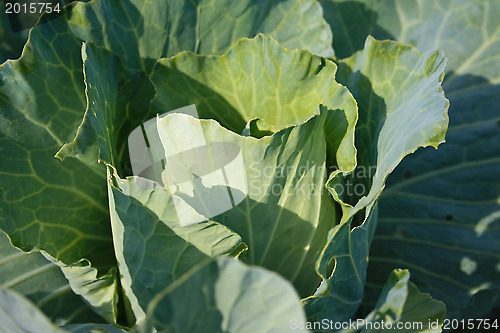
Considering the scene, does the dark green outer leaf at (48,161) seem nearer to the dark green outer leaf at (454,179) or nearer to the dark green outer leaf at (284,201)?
the dark green outer leaf at (284,201)

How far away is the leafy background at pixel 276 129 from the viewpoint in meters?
1.06

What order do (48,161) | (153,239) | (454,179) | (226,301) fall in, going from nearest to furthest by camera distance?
(226,301), (153,239), (48,161), (454,179)

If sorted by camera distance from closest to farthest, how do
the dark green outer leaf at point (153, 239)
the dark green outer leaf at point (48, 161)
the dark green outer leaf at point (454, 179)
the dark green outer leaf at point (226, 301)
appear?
the dark green outer leaf at point (226, 301), the dark green outer leaf at point (153, 239), the dark green outer leaf at point (48, 161), the dark green outer leaf at point (454, 179)

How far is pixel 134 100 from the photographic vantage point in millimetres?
1208

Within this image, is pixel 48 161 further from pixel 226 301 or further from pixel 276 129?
pixel 226 301

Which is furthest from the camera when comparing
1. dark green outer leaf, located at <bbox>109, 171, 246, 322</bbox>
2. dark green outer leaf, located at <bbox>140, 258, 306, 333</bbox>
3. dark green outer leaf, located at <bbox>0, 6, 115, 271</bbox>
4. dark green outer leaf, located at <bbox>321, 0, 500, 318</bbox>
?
dark green outer leaf, located at <bbox>321, 0, 500, 318</bbox>

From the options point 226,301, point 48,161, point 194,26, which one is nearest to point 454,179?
point 194,26

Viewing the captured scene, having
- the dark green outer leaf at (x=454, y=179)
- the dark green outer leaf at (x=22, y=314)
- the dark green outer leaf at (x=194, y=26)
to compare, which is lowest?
the dark green outer leaf at (x=454, y=179)

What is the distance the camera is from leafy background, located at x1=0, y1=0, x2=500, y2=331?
3.49 feet

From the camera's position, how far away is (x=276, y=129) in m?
1.01

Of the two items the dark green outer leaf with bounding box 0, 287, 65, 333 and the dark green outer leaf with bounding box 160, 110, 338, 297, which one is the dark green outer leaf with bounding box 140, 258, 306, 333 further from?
the dark green outer leaf with bounding box 160, 110, 338, 297

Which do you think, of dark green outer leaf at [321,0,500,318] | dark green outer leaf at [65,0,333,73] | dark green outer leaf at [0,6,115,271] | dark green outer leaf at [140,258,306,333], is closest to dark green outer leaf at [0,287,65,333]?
dark green outer leaf at [140,258,306,333]

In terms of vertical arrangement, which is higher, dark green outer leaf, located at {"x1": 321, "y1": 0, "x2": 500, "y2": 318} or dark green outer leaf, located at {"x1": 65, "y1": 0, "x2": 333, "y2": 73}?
dark green outer leaf, located at {"x1": 65, "y1": 0, "x2": 333, "y2": 73}

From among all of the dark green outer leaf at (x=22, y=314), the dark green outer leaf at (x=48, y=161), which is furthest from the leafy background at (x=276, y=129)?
the dark green outer leaf at (x=22, y=314)
